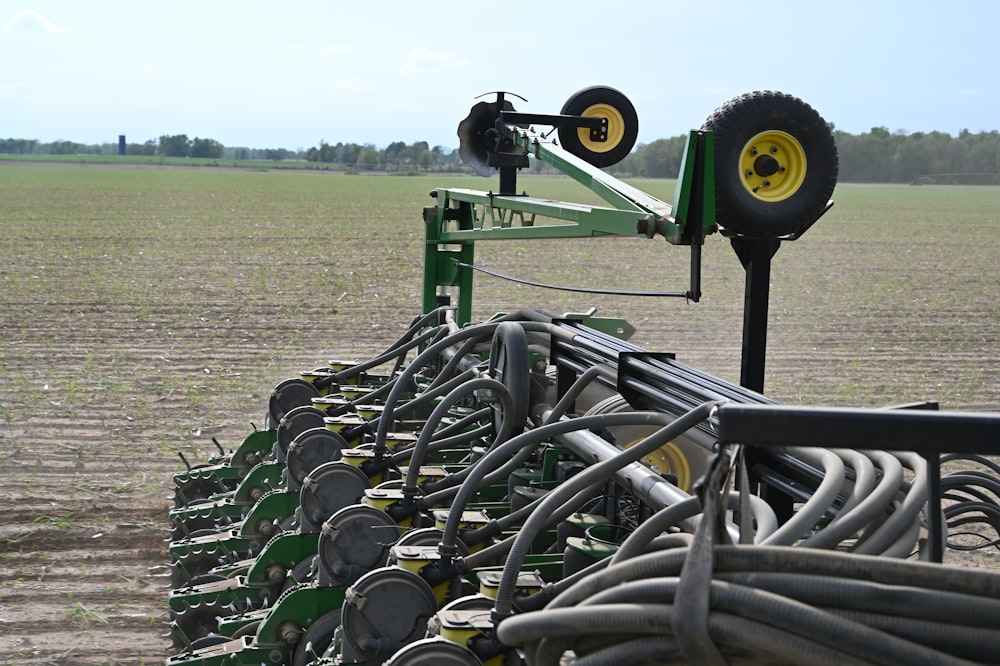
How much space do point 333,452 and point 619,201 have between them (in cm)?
171

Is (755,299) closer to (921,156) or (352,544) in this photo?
(352,544)

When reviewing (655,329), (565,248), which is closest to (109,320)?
(655,329)

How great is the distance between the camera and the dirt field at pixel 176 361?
5.00 m

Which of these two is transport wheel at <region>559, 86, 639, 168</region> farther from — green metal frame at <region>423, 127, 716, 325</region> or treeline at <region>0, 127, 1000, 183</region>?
treeline at <region>0, 127, 1000, 183</region>

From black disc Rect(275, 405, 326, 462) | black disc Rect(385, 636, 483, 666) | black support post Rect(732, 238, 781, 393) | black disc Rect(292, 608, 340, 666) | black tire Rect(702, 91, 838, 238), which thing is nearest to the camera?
black disc Rect(385, 636, 483, 666)

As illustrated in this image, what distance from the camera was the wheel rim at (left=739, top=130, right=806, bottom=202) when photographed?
11.3ft

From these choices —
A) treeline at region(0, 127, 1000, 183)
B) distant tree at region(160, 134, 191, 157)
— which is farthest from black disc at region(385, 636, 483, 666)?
distant tree at region(160, 134, 191, 157)

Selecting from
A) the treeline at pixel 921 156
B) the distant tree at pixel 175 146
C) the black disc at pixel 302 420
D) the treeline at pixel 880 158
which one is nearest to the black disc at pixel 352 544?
the black disc at pixel 302 420

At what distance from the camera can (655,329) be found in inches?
476

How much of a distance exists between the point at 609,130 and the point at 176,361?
5.81 meters

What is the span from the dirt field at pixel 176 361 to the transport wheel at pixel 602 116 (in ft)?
8.59

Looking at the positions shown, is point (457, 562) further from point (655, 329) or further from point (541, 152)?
point (655, 329)

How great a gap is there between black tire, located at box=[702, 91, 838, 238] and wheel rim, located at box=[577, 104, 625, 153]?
1868mm

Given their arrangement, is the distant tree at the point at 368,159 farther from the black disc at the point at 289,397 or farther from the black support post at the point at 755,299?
the black support post at the point at 755,299
